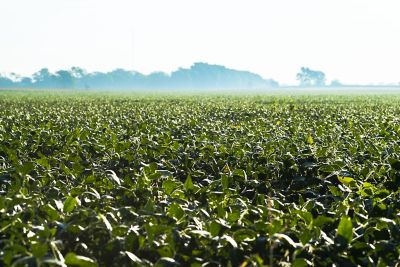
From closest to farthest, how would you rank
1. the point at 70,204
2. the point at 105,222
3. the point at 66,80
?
the point at 105,222, the point at 70,204, the point at 66,80

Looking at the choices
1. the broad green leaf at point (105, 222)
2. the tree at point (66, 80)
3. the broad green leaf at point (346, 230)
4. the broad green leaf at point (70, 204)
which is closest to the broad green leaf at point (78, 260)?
the broad green leaf at point (105, 222)

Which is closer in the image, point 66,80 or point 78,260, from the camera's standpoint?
point 78,260

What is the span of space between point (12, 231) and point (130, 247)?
602mm

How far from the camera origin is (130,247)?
240cm

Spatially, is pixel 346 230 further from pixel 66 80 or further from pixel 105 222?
pixel 66 80

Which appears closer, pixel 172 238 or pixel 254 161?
pixel 172 238

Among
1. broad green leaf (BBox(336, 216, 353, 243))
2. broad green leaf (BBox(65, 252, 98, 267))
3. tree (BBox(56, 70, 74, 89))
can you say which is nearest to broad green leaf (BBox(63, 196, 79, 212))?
broad green leaf (BBox(65, 252, 98, 267))

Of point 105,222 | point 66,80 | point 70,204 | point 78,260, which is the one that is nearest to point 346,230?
point 105,222

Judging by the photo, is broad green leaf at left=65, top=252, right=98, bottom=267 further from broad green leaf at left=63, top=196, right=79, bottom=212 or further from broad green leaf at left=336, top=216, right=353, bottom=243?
broad green leaf at left=336, top=216, right=353, bottom=243

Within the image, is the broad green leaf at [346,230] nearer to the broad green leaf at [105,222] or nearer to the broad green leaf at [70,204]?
the broad green leaf at [105,222]

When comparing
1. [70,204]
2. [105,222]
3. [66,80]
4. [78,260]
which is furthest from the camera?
[66,80]

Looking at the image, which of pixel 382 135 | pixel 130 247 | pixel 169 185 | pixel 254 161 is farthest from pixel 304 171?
pixel 382 135

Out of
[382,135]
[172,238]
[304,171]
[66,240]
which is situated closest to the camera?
[172,238]

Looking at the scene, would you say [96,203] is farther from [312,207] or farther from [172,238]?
[312,207]
